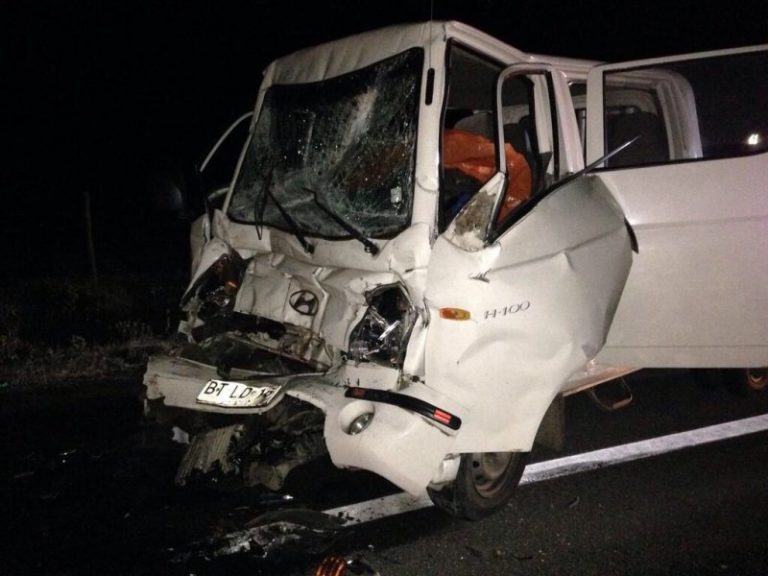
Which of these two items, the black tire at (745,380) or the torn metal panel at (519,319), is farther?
the black tire at (745,380)

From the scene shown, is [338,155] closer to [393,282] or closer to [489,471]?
[393,282]

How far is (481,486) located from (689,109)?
8.88ft

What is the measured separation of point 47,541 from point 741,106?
433 cm

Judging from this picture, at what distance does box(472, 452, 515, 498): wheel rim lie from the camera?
346 cm

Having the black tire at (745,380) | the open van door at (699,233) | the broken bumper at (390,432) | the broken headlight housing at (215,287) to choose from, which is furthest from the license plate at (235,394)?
the black tire at (745,380)

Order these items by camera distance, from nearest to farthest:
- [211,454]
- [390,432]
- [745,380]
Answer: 1. [390,432]
2. [211,454]
3. [745,380]

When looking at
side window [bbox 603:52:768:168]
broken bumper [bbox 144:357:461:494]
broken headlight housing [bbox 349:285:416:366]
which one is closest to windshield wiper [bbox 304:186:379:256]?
broken headlight housing [bbox 349:285:416:366]

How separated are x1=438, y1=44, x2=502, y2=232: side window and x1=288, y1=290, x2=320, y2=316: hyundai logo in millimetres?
731

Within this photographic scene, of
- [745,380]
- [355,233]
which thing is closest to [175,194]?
[355,233]

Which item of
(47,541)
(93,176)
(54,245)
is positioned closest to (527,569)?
(47,541)

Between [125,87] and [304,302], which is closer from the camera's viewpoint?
[304,302]

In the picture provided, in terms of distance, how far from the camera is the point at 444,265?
10.2 ft

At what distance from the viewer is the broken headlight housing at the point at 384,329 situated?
3102 millimetres

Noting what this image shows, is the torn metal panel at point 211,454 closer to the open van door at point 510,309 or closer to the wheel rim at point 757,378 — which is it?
the open van door at point 510,309
